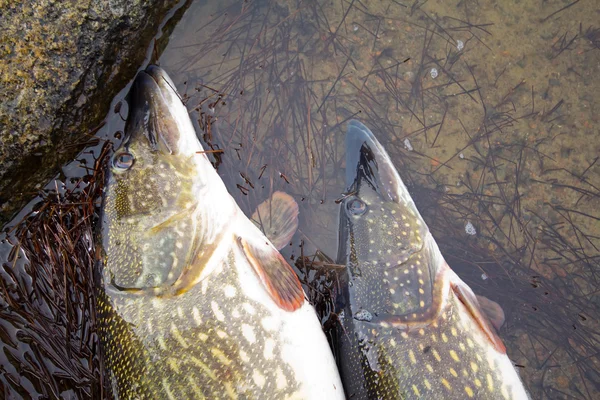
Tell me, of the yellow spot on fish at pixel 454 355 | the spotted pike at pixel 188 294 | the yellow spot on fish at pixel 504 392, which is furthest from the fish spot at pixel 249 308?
the yellow spot on fish at pixel 504 392

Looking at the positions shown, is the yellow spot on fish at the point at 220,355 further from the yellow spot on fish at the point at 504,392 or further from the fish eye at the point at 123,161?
the yellow spot on fish at the point at 504,392

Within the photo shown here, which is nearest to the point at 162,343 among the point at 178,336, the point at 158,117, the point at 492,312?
the point at 178,336

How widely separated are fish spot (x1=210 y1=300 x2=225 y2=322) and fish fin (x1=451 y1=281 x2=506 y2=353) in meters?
1.32

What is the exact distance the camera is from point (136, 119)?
2.55 meters

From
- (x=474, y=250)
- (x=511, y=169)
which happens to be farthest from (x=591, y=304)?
(x=511, y=169)

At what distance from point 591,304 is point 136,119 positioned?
3.20 m

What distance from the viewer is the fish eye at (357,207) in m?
2.66

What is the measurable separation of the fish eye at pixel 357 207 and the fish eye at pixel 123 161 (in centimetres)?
125

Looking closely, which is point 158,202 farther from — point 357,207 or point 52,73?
point 357,207

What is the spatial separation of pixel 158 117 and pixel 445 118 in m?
1.96

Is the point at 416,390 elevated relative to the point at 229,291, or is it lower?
lower

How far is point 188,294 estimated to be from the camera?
7.48 feet

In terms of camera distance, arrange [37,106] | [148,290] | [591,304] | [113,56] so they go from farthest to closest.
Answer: [591,304]
[113,56]
[37,106]
[148,290]

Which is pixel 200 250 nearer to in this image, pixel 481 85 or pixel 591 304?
pixel 481 85
